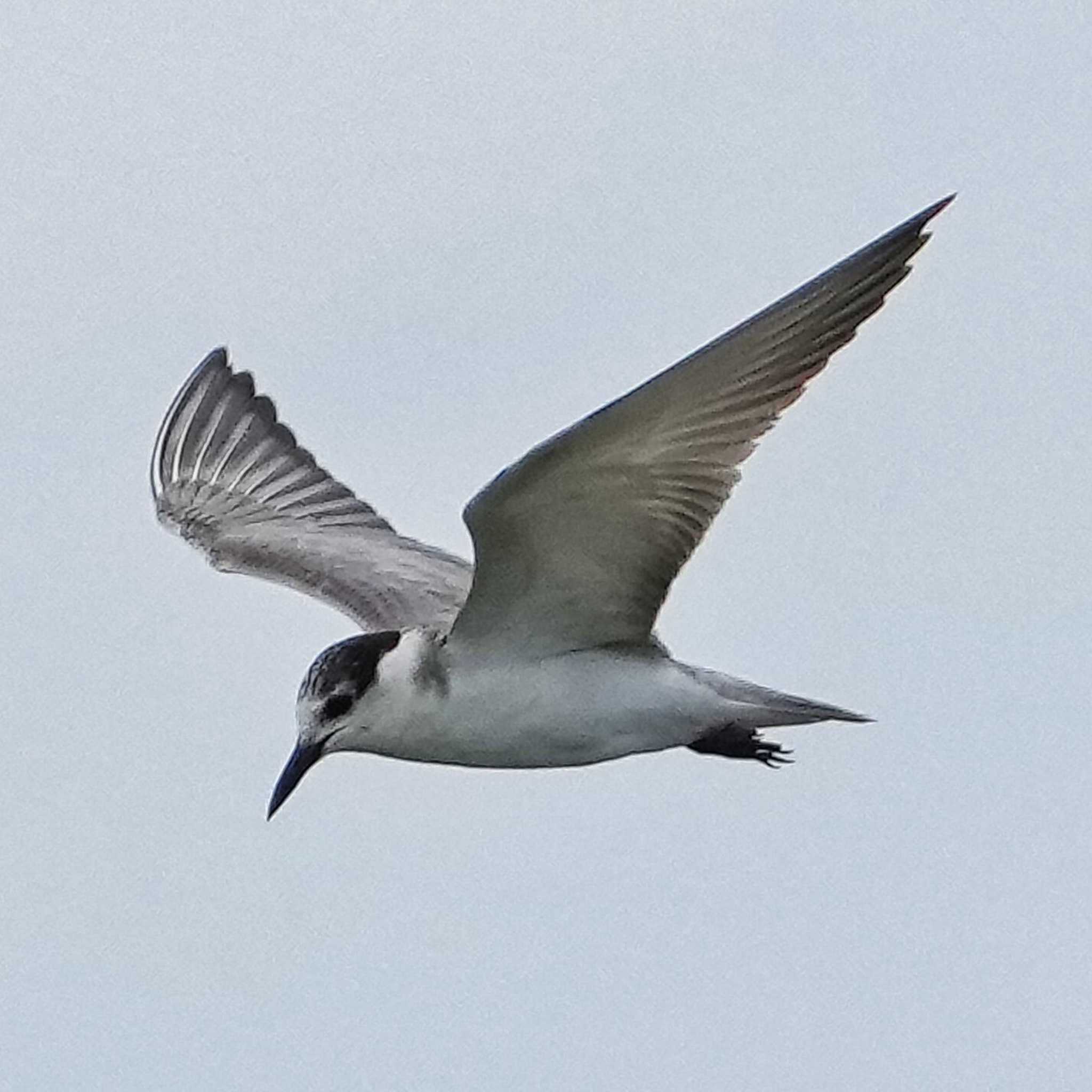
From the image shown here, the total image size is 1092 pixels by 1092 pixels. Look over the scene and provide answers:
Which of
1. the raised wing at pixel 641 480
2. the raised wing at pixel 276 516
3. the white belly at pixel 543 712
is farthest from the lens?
the raised wing at pixel 276 516

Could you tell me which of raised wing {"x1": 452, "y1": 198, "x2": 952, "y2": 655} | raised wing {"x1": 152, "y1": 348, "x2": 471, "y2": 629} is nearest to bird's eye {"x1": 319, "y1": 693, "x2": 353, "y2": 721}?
raised wing {"x1": 452, "y1": 198, "x2": 952, "y2": 655}

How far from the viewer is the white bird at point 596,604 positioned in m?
12.8

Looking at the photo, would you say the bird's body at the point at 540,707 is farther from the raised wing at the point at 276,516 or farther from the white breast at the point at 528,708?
the raised wing at the point at 276,516

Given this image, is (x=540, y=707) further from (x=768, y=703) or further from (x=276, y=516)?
(x=276, y=516)

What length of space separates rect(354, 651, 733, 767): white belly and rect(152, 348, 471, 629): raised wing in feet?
4.91

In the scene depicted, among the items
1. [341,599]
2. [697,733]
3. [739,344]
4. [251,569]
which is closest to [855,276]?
[739,344]

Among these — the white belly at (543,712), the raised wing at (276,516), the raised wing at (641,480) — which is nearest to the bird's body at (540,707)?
the white belly at (543,712)

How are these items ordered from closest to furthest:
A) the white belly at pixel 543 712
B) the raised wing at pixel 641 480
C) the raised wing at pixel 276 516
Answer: the raised wing at pixel 641 480
the white belly at pixel 543 712
the raised wing at pixel 276 516

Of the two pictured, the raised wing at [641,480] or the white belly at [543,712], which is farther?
the white belly at [543,712]

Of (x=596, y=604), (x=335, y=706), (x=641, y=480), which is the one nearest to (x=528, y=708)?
(x=596, y=604)

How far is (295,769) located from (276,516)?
460 cm

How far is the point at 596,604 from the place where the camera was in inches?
551

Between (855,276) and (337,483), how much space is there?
6.75 m

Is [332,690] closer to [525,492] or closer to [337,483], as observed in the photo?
[525,492]
